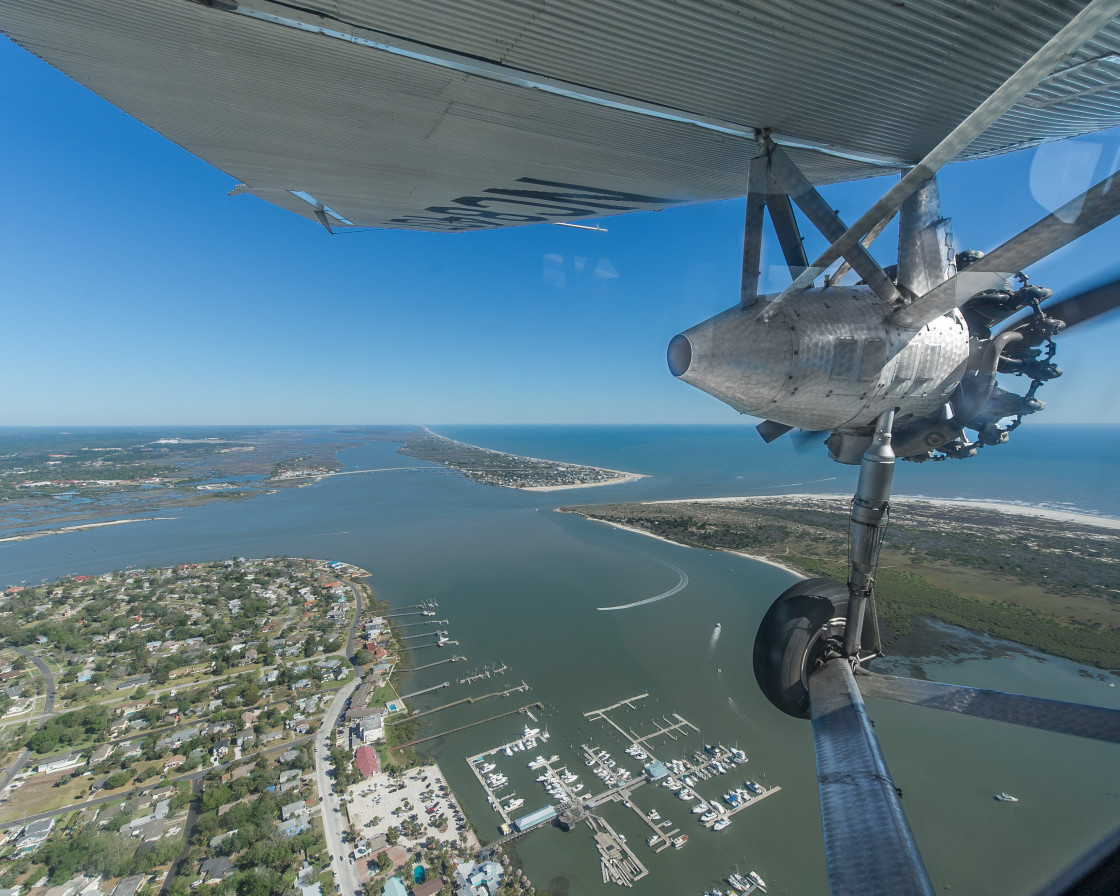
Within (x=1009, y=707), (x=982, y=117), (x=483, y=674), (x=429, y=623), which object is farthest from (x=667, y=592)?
(x=982, y=117)

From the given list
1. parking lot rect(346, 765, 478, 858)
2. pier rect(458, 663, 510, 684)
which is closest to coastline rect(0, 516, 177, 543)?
pier rect(458, 663, 510, 684)

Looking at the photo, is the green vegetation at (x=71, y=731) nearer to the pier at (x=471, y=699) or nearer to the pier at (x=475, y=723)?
the pier at (x=471, y=699)

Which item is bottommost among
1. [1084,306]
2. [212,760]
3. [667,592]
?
[212,760]

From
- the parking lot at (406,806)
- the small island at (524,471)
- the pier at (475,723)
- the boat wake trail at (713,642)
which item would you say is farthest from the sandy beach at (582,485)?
the parking lot at (406,806)

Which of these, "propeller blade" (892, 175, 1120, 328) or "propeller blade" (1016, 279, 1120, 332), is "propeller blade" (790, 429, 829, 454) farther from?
"propeller blade" (892, 175, 1120, 328)

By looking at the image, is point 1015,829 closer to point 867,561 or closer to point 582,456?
point 867,561

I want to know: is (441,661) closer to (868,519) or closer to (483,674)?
(483,674)

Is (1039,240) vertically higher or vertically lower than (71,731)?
higher
